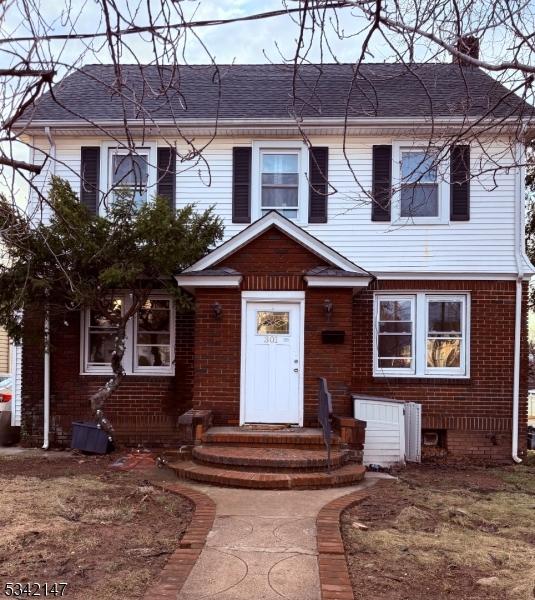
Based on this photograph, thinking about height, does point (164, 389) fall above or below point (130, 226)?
below

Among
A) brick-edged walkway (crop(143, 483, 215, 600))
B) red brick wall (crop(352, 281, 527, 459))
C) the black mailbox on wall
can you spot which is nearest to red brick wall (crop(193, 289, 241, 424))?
the black mailbox on wall

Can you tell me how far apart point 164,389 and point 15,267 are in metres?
3.36

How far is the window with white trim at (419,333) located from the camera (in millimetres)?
11133

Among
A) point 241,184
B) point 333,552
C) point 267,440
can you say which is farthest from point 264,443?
point 241,184

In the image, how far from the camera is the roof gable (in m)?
9.66

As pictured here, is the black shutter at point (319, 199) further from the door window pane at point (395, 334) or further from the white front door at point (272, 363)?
the white front door at point (272, 363)

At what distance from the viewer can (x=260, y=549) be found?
16.8 feet

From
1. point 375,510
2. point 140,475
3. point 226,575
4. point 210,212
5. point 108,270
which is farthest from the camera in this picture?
point 210,212

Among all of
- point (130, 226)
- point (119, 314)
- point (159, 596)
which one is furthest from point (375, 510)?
point (119, 314)

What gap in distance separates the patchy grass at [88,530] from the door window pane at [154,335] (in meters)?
3.31

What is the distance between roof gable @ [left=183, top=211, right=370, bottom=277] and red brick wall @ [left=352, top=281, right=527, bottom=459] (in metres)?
2.01

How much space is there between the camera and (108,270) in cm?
934

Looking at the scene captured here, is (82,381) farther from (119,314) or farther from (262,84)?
(262,84)

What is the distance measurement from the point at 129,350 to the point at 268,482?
5.00 metres
